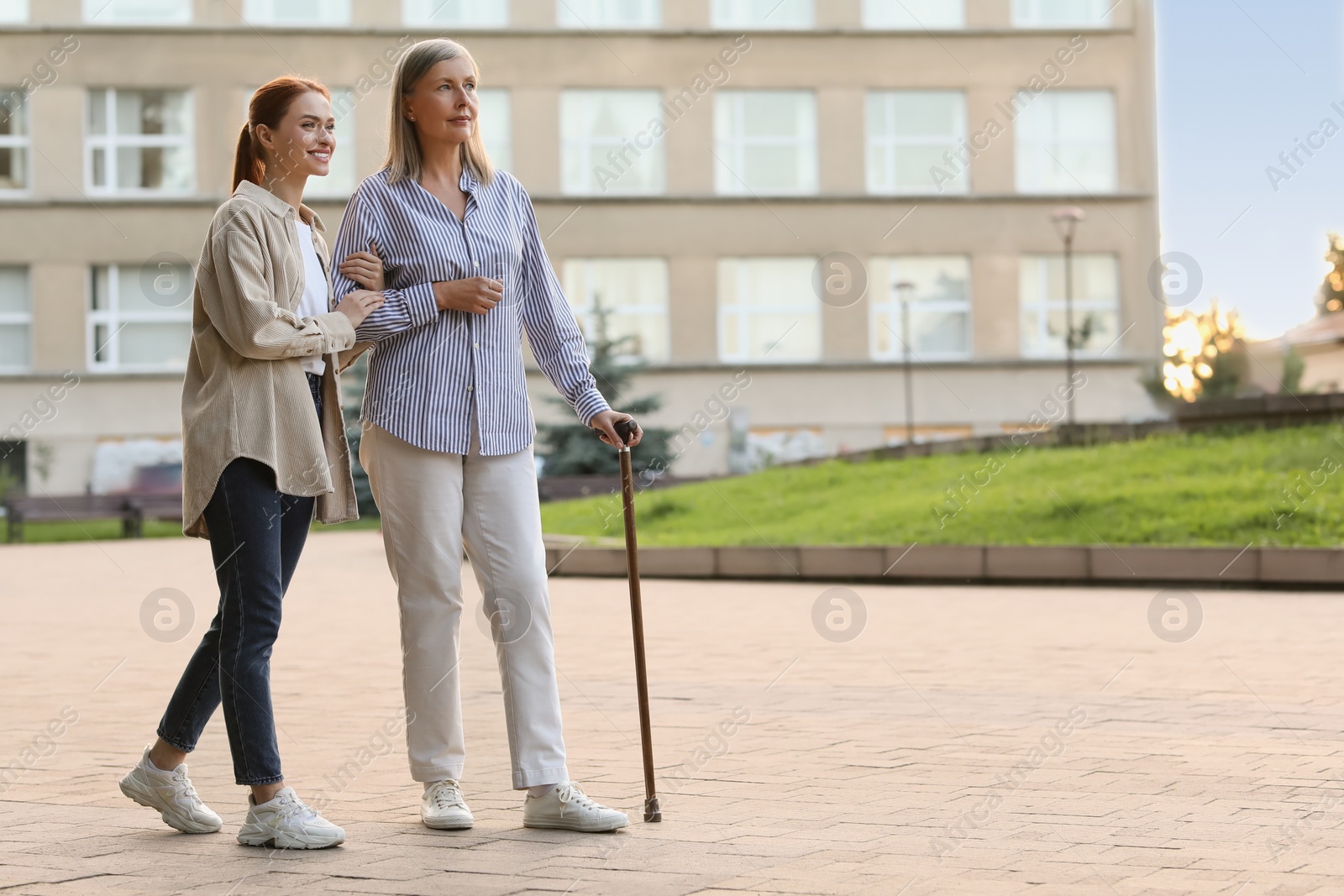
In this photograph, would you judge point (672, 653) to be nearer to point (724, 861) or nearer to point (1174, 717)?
point (1174, 717)

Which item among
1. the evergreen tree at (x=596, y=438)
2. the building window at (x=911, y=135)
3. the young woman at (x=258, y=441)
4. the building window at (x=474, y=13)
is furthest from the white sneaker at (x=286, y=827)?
the building window at (x=474, y=13)

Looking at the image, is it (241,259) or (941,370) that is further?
(941,370)

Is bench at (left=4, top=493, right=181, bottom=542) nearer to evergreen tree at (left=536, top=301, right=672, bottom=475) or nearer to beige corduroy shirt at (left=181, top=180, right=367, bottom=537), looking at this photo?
evergreen tree at (left=536, top=301, right=672, bottom=475)

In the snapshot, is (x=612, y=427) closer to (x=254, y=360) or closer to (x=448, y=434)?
(x=448, y=434)

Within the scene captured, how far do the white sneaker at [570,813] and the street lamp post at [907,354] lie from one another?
93.0 feet

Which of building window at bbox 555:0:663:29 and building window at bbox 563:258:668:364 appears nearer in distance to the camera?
building window at bbox 563:258:668:364

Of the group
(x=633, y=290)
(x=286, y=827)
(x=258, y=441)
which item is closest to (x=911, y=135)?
(x=633, y=290)

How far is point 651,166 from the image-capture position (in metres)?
33.2

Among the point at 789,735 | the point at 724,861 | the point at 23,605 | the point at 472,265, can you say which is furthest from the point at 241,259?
the point at 23,605

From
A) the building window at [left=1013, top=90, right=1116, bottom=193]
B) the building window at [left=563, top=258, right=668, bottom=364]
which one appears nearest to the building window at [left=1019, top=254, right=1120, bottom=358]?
the building window at [left=1013, top=90, right=1116, bottom=193]

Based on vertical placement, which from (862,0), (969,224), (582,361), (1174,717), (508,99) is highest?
(862,0)

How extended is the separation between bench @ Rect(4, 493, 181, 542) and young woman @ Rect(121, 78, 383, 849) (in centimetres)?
2303

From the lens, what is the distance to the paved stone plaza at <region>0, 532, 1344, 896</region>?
3.60 m

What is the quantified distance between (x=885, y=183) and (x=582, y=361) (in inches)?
1181
